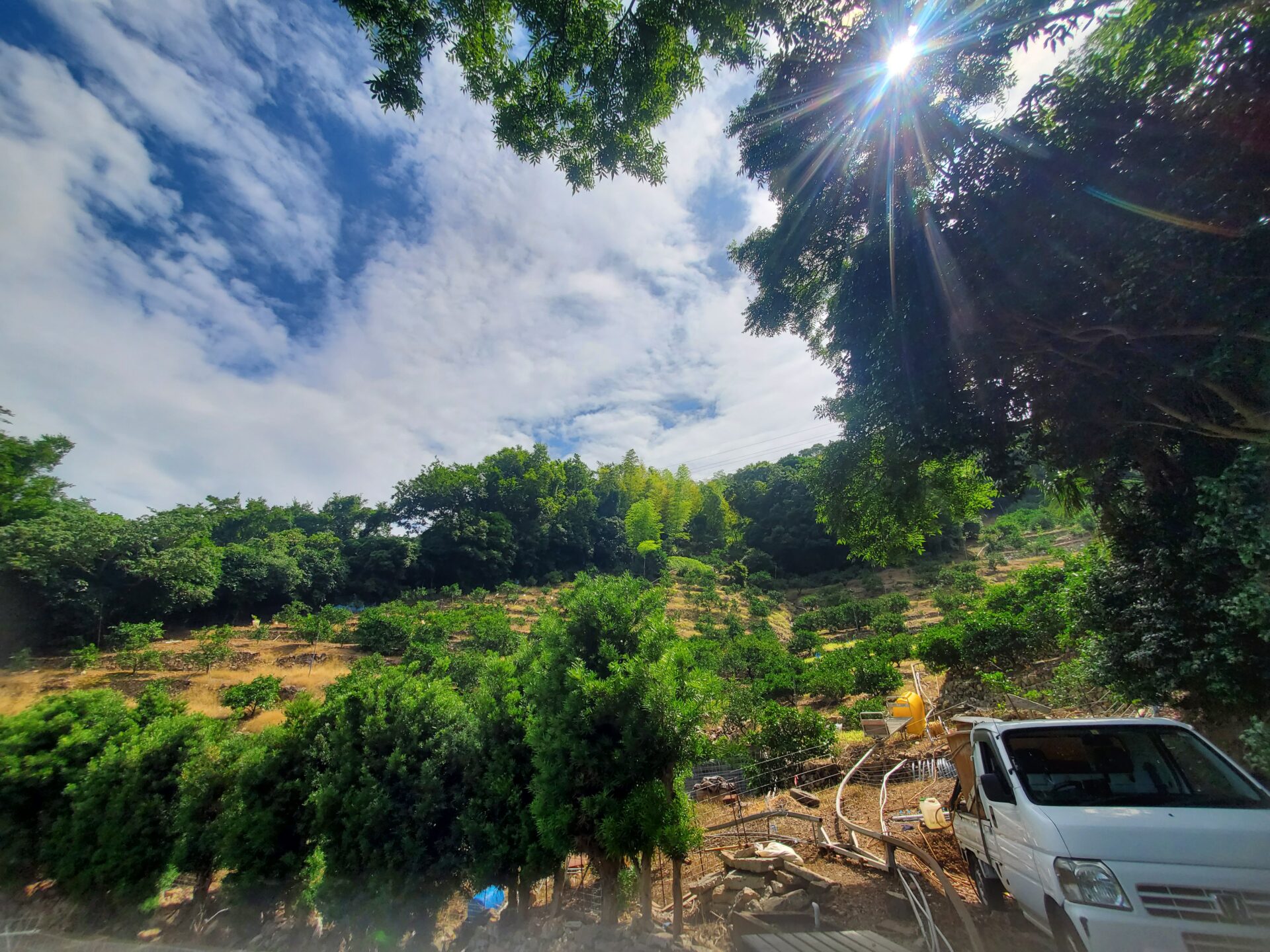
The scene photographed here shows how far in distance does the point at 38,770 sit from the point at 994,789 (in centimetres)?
1108

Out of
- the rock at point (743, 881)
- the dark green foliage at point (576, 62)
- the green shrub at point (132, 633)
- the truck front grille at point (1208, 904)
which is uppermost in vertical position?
the dark green foliage at point (576, 62)

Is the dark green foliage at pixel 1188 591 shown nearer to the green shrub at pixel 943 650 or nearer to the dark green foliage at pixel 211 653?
the green shrub at pixel 943 650

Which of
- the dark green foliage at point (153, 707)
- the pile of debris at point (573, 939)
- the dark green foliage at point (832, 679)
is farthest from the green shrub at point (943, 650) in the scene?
the dark green foliage at point (153, 707)

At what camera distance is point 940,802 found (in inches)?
242

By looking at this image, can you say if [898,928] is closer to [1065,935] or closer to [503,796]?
[1065,935]

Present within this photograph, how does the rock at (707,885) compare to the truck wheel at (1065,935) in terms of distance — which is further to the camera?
the rock at (707,885)

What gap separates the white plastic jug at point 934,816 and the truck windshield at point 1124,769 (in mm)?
2955

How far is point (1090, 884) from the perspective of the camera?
8.73 feet

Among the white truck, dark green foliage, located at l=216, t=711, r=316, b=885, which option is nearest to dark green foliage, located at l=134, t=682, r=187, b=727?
dark green foliage, located at l=216, t=711, r=316, b=885

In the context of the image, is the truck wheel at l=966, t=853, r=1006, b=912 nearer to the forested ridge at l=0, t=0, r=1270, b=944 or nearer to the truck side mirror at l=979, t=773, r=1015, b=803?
the truck side mirror at l=979, t=773, r=1015, b=803

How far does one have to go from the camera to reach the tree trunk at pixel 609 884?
452 centimetres

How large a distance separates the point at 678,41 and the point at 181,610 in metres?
34.4

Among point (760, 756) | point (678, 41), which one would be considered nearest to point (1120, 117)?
point (678, 41)

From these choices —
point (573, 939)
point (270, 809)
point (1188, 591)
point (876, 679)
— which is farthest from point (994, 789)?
point (876, 679)
